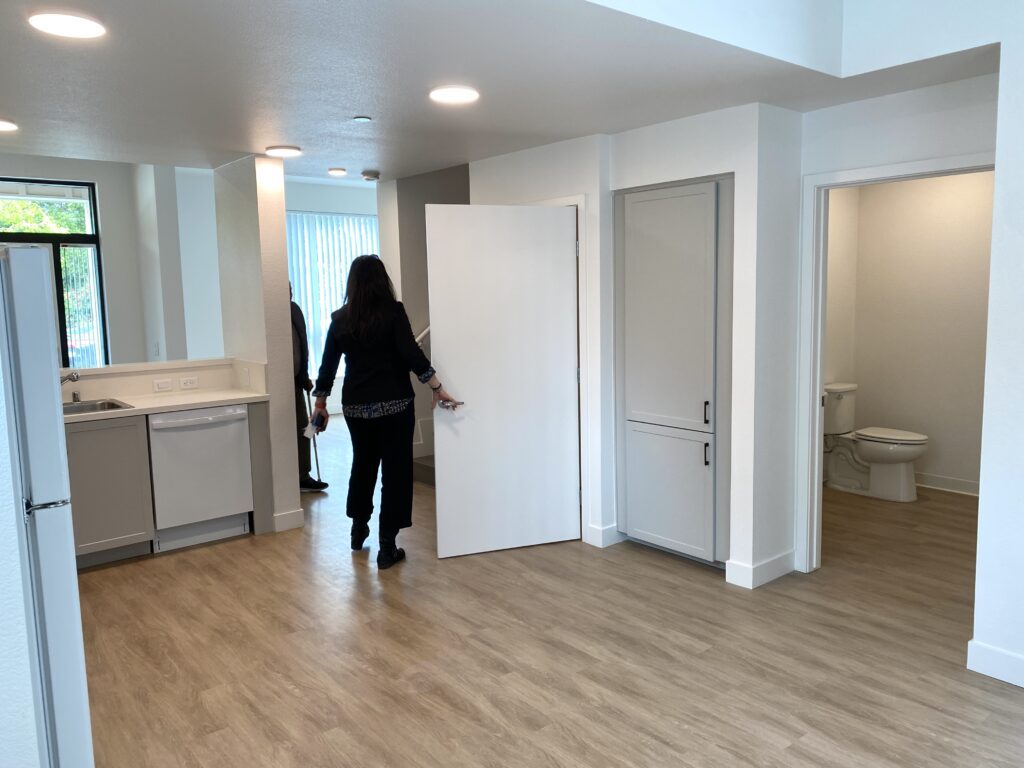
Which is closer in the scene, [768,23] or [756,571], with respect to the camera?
[768,23]

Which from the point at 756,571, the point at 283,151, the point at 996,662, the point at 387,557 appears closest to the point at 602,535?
the point at 756,571

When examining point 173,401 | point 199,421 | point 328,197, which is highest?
point 328,197

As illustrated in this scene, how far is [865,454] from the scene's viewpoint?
513 centimetres

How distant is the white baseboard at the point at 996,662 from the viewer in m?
2.69

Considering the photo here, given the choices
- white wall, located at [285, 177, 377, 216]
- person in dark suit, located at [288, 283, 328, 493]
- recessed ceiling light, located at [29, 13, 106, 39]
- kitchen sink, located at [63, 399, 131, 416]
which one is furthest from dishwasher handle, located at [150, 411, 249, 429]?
white wall, located at [285, 177, 377, 216]

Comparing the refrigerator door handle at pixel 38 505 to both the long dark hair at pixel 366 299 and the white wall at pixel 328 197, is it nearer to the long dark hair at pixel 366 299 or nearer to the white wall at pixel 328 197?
the long dark hair at pixel 366 299

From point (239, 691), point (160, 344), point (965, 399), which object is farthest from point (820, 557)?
point (160, 344)

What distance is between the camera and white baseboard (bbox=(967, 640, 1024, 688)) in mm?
2687

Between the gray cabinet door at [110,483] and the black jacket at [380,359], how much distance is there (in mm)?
1069

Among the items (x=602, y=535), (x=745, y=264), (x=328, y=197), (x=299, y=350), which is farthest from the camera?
(x=328, y=197)

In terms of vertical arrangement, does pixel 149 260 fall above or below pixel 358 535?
above

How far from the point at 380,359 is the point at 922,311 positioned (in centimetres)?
372

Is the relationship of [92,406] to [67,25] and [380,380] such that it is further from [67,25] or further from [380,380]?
[67,25]

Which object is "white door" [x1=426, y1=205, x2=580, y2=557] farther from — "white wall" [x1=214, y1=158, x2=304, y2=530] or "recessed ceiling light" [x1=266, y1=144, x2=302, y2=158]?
"white wall" [x1=214, y1=158, x2=304, y2=530]
